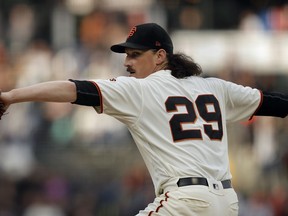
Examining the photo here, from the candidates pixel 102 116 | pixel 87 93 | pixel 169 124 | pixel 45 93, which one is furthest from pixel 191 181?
pixel 102 116

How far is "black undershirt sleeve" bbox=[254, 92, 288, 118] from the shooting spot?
7.10 meters

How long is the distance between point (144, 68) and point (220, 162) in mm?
977

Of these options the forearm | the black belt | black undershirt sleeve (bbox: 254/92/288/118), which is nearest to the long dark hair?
black undershirt sleeve (bbox: 254/92/288/118)

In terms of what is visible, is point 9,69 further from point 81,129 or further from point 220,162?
point 220,162

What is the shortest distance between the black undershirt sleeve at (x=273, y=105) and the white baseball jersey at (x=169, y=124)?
671 mm

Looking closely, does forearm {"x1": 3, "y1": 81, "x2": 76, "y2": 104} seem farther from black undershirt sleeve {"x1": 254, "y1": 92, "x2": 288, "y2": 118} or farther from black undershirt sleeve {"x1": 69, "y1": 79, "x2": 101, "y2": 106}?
black undershirt sleeve {"x1": 254, "y1": 92, "x2": 288, "y2": 118}

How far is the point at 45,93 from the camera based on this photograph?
5930 millimetres

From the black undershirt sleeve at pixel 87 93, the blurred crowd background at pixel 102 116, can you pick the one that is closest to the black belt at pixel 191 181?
the black undershirt sleeve at pixel 87 93

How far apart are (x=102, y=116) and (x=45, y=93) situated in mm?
9183

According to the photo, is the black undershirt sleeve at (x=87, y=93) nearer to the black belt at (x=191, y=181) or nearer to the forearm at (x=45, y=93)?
the forearm at (x=45, y=93)

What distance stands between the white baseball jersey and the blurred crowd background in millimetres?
6914

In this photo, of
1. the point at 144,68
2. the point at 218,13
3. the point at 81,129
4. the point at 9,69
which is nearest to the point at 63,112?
the point at 81,129

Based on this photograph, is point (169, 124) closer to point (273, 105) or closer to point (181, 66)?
point (181, 66)

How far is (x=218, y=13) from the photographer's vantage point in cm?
1780
